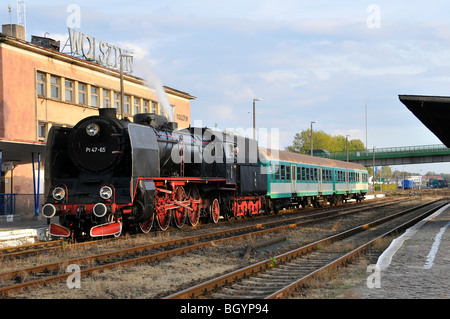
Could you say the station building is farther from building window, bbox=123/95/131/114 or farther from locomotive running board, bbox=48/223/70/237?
locomotive running board, bbox=48/223/70/237

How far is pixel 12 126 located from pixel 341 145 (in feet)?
284

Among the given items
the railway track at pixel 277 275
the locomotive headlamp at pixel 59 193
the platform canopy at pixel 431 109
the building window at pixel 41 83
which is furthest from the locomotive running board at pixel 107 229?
the building window at pixel 41 83

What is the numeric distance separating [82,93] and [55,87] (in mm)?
2418

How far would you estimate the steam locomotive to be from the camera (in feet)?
41.2

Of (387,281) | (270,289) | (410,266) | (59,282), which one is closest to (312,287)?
(270,289)

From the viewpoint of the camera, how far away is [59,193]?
12.7 m

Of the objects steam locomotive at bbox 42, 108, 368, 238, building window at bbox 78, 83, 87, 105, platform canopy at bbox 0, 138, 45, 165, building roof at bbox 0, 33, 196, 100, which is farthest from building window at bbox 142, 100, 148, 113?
steam locomotive at bbox 42, 108, 368, 238

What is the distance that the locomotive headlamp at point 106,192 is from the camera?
12.4 metres

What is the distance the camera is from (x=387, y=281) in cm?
777

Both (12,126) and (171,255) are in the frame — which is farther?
(12,126)

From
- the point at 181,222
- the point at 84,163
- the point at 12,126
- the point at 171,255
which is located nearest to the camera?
the point at 171,255

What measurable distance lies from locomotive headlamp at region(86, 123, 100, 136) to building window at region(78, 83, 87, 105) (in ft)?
60.3

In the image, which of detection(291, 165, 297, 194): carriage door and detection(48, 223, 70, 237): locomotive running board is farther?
Answer: detection(291, 165, 297, 194): carriage door
